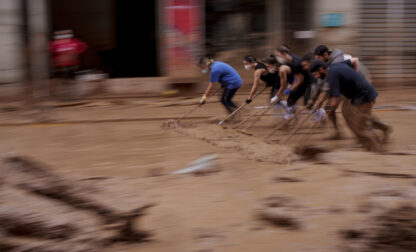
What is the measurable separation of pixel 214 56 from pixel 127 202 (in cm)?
862

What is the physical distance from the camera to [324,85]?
24.0ft

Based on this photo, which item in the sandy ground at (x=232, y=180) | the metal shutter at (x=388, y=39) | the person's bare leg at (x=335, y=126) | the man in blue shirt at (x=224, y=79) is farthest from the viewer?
the metal shutter at (x=388, y=39)

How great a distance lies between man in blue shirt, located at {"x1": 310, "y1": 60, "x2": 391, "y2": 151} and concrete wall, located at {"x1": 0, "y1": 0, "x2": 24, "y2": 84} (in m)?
7.81

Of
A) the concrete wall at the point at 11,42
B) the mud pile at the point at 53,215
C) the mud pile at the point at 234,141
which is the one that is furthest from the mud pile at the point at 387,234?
the concrete wall at the point at 11,42

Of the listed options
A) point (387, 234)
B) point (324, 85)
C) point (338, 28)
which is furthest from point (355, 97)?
point (338, 28)

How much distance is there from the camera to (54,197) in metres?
4.29

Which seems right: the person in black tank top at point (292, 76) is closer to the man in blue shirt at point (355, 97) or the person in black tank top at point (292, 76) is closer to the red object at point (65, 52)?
the man in blue shirt at point (355, 97)

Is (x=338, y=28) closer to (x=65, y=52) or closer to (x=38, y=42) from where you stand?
(x=65, y=52)

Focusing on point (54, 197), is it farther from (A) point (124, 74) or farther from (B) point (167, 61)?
(A) point (124, 74)

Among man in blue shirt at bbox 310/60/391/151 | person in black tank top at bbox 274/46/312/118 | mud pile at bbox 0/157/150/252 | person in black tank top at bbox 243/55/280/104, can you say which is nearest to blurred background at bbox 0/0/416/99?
person in black tank top at bbox 243/55/280/104

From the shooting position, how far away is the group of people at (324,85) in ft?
22.1

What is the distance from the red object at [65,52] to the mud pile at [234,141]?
14.9 feet

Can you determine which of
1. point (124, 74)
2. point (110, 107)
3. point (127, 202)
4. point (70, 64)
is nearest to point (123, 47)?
point (124, 74)

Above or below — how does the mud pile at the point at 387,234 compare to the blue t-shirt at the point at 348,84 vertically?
below
